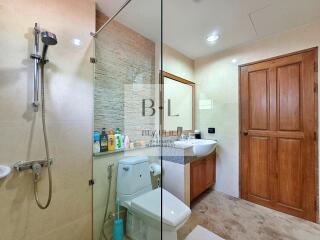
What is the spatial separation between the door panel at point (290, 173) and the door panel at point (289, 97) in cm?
20

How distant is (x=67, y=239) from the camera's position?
50.6 inches

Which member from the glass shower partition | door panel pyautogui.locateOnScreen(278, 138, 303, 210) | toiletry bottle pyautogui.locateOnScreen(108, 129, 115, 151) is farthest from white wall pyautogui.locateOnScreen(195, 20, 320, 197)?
toiletry bottle pyautogui.locateOnScreen(108, 129, 115, 151)

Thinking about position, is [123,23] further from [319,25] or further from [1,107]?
[319,25]

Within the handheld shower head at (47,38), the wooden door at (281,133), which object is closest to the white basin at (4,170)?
the handheld shower head at (47,38)

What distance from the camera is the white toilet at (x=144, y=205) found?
48.9 inches

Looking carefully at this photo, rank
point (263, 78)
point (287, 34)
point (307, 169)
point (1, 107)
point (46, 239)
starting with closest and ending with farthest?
point (1, 107), point (46, 239), point (307, 169), point (287, 34), point (263, 78)

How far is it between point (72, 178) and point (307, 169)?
7.91ft

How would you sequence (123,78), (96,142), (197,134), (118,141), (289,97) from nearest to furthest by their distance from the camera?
(96,142) < (118,141) < (123,78) < (289,97) < (197,134)

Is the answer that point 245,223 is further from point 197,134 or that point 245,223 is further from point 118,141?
point 118,141

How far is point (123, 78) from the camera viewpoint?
5.82ft

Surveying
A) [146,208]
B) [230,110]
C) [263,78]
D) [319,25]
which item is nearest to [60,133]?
[146,208]

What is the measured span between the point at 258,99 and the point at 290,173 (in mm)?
968

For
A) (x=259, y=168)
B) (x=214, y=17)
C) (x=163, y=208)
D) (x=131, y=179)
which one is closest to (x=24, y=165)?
(x=131, y=179)

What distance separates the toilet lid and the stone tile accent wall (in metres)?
0.62
